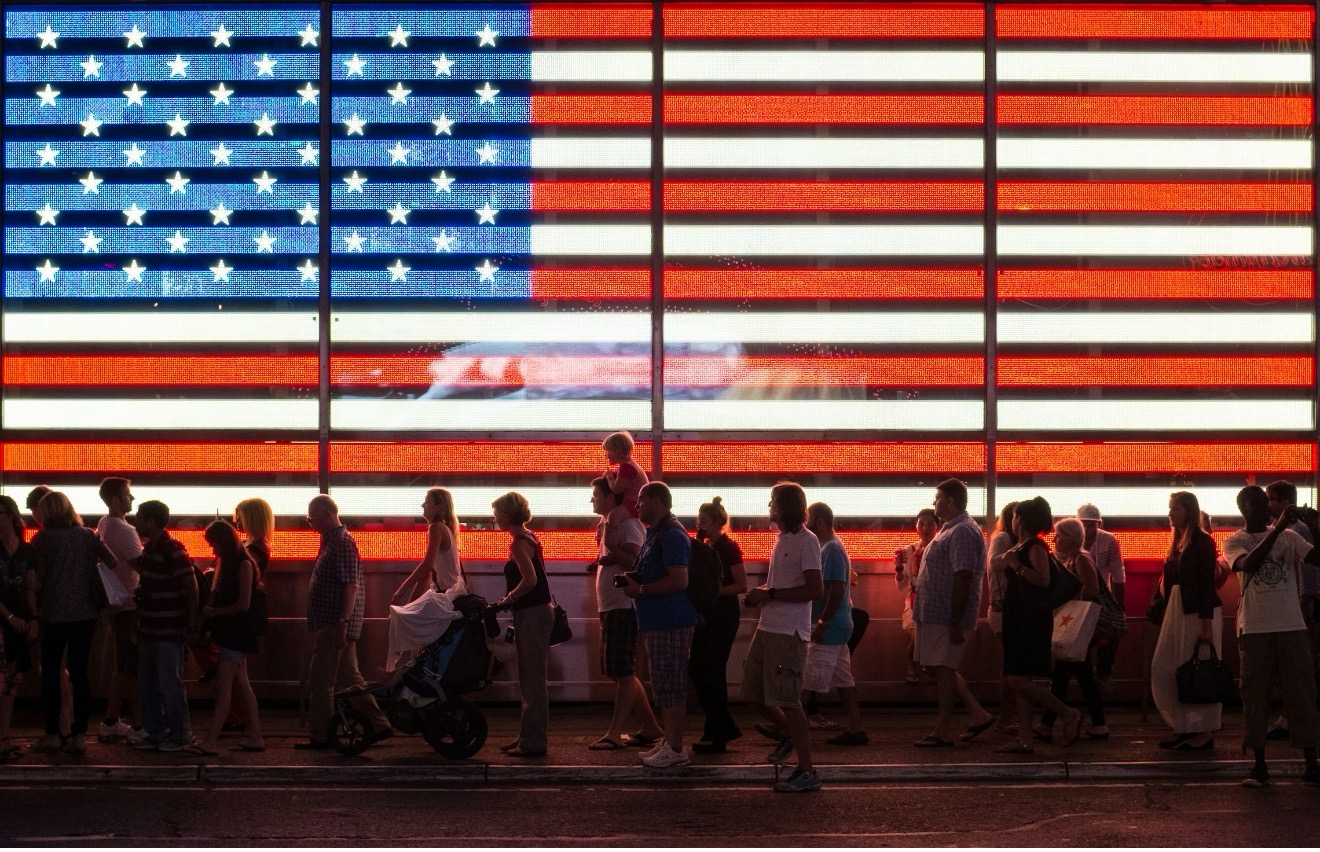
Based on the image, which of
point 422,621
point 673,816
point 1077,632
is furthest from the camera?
point 1077,632

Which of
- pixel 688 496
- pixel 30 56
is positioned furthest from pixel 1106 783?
pixel 30 56

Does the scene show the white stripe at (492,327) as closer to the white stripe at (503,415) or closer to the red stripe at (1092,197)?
the white stripe at (503,415)

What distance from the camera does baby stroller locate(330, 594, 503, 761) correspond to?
40.7 feet

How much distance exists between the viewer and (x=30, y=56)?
16.5 meters

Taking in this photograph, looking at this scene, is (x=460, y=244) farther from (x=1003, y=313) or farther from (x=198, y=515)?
(x=1003, y=313)

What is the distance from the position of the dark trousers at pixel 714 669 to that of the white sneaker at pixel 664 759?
1.03 metres

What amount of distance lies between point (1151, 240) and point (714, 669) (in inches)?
254

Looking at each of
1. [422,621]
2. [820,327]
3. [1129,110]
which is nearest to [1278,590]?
[820,327]

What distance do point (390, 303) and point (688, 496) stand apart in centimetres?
338

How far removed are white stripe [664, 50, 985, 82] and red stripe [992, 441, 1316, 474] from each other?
144 inches

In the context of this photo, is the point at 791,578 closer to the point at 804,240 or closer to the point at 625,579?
the point at 625,579

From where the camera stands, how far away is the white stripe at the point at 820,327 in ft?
52.9

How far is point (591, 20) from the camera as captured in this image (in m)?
16.2

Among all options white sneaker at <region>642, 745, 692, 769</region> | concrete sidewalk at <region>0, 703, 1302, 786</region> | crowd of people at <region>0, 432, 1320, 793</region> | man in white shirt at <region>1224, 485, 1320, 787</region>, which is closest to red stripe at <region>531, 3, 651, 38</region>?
crowd of people at <region>0, 432, 1320, 793</region>
